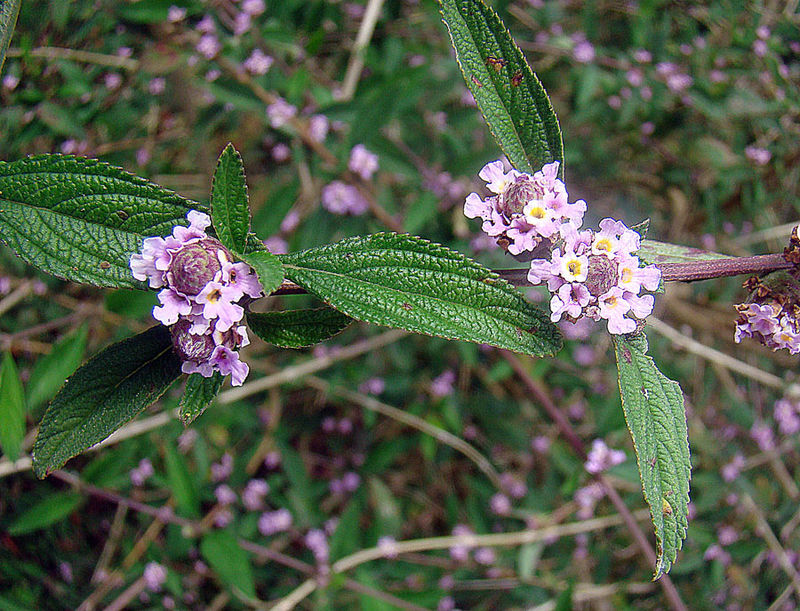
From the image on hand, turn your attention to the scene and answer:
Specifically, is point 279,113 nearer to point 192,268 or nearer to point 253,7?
point 253,7

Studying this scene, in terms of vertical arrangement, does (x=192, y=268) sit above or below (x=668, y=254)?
above

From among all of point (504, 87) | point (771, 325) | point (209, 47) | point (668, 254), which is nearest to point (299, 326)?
point (504, 87)

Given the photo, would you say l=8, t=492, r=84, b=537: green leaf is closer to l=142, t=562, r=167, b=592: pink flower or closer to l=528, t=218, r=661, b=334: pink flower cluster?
l=142, t=562, r=167, b=592: pink flower

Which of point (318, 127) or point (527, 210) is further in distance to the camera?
point (318, 127)

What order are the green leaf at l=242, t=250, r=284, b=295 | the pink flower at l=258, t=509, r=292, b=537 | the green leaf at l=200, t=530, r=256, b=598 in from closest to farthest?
the green leaf at l=242, t=250, r=284, b=295
the green leaf at l=200, t=530, r=256, b=598
the pink flower at l=258, t=509, r=292, b=537

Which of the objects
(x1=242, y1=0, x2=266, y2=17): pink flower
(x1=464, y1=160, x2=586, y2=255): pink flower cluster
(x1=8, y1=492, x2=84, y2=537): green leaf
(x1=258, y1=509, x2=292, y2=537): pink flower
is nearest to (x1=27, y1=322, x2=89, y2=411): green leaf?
(x1=8, y1=492, x2=84, y2=537): green leaf

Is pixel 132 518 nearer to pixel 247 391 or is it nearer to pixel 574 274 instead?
pixel 247 391

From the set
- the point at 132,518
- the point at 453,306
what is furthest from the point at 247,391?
the point at 453,306
